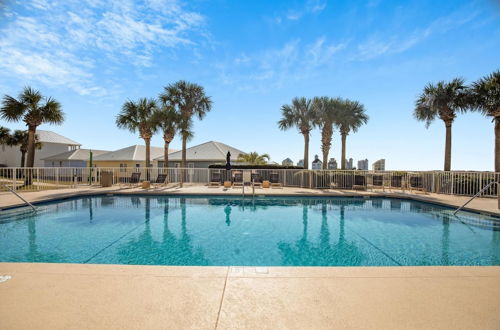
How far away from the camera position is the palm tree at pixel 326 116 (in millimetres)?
20438

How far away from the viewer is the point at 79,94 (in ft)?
41.0

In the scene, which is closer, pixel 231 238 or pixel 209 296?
pixel 209 296

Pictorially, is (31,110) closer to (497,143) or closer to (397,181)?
(397,181)

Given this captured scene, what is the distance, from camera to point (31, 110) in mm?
16953

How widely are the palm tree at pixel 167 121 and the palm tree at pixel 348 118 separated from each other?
534 inches

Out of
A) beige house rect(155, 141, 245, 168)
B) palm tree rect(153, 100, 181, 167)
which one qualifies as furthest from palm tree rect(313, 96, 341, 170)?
palm tree rect(153, 100, 181, 167)

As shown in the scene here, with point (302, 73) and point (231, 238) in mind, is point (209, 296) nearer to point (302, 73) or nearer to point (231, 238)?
point (231, 238)

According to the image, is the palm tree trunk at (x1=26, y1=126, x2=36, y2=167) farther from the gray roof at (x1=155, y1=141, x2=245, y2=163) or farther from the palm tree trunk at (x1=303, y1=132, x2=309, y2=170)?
the palm tree trunk at (x1=303, y1=132, x2=309, y2=170)

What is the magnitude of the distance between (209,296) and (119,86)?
543 inches

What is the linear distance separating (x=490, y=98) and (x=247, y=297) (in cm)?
2004

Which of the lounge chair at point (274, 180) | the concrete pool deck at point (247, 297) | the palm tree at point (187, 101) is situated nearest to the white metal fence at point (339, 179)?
the lounge chair at point (274, 180)

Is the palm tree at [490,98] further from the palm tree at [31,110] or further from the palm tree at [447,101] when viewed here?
the palm tree at [31,110]

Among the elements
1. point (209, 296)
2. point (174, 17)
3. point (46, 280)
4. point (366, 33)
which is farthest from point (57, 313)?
point (366, 33)

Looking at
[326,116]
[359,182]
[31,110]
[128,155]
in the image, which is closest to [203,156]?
[128,155]
